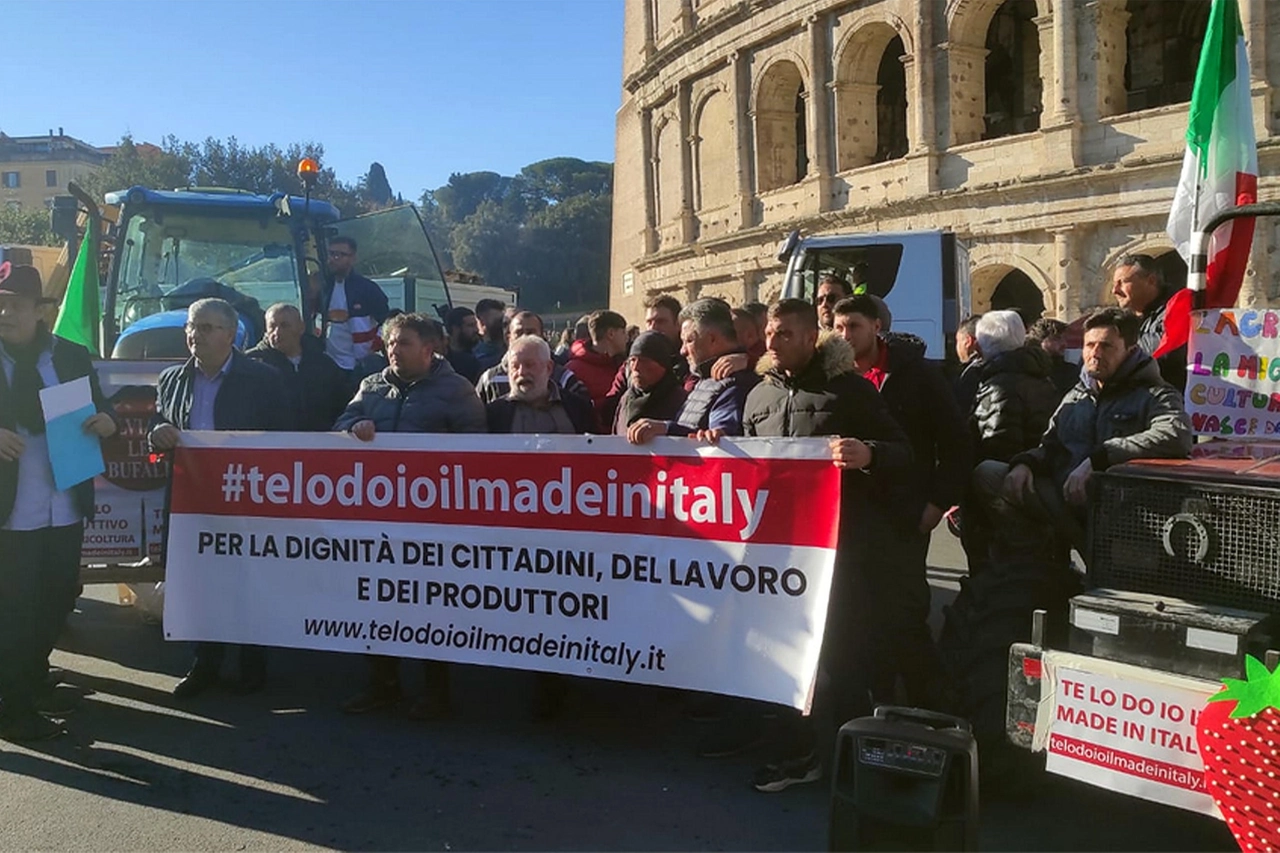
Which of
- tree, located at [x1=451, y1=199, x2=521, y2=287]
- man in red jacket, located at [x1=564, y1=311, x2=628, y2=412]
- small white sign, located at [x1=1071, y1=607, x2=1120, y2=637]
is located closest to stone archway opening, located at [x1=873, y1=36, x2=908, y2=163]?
man in red jacket, located at [x1=564, y1=311, x2=628, y2=412]

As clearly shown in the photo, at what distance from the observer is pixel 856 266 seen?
14023mm

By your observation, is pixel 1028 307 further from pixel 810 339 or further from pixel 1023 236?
pixel 810 339

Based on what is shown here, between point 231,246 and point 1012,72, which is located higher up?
point 1012,72

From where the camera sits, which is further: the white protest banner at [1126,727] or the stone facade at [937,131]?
the stone facade at [937,131]

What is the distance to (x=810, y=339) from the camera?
4316 mm

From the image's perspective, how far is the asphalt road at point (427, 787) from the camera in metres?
3.91

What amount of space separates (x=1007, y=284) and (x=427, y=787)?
22.6 metres

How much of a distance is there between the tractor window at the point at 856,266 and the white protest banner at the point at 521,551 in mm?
9653

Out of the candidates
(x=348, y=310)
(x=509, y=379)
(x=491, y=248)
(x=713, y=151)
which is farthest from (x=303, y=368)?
(x=491, y=248)

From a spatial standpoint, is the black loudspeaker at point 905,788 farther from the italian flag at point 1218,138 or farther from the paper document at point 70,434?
the italian flag at point 1218,138

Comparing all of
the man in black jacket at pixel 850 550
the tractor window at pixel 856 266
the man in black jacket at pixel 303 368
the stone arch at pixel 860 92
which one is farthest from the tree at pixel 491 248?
the man in black jacket at pixel 850 550

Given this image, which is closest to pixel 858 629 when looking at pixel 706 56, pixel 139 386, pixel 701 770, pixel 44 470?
pixel 701 770

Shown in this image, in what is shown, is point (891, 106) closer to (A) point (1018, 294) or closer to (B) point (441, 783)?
(A) point (1018, 294)

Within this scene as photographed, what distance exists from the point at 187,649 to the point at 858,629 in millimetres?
4400
